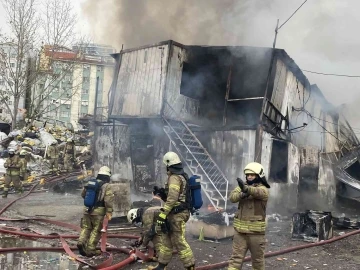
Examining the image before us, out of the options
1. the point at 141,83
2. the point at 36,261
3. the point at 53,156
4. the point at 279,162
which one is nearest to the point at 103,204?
the point at 36,261

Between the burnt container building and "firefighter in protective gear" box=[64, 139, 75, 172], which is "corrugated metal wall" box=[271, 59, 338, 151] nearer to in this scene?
the burnt container building

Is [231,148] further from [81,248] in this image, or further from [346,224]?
[81,248]

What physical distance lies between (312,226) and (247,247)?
3.77 metres

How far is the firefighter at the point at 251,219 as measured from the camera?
4.88m

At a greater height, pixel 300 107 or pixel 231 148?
pixel 300 107

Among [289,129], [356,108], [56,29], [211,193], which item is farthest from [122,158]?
[56,29]

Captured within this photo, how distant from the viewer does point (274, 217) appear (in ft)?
35.9

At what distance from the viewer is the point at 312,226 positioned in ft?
27.0

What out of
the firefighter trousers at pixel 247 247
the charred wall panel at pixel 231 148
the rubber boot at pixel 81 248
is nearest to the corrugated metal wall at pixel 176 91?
the charred wall panel at pixel 231 148

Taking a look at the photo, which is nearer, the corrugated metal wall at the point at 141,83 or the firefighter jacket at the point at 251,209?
the firefighter jacket at the point at 251,209

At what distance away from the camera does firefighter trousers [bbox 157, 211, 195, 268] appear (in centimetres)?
532

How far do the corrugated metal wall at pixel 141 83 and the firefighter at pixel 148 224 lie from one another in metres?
5.92

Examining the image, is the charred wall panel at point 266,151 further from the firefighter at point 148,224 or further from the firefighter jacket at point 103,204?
the firefighter jacket at point 103,204

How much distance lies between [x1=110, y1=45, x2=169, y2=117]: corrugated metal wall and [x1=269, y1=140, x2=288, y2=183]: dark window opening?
415 centimetres
